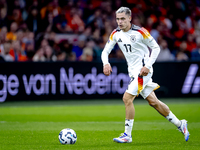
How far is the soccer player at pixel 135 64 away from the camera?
6.39m

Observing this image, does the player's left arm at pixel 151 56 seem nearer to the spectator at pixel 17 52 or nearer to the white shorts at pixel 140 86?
the white shorts at pixel 140 86

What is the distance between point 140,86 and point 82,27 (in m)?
9.51

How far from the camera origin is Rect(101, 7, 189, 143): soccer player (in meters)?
6.39

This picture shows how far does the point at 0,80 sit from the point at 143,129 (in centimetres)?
629

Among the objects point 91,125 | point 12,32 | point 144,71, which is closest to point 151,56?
point 144,71

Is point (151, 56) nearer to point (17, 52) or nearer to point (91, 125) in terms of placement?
point (91, 125)

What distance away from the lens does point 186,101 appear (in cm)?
1325

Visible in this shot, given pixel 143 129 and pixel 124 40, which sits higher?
pixel 124 40

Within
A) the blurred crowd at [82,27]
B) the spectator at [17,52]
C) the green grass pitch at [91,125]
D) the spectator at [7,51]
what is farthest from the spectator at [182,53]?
the spectator at [7,51]

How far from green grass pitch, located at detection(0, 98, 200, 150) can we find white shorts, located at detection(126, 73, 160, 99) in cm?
87

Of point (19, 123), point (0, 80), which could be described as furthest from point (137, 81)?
point (0, 80)

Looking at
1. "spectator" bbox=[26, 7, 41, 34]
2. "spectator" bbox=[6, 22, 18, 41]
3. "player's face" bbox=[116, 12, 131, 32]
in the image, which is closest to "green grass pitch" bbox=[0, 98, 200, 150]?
"player's face" bbox=[116, 12, 131, 32]

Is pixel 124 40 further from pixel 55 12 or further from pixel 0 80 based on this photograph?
pixel 55 12

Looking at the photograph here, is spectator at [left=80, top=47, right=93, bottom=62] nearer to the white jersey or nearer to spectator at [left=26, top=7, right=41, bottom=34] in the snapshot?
spectator at [left=26, top=7, right=41, bottom=34]
